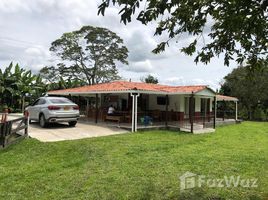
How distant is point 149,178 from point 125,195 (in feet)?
4.53

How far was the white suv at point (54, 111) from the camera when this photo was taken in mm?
16938

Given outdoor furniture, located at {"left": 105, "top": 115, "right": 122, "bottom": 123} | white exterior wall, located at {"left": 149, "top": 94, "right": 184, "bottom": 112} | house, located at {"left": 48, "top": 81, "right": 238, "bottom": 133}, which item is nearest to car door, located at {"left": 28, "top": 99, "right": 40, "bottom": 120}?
house, located at {"left": 48, "top": 81, "right": 238, "bottom": 133}

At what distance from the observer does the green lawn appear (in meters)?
6.45

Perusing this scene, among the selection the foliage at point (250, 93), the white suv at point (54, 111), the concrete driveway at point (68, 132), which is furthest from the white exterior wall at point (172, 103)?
the foliage at point (250, 93)

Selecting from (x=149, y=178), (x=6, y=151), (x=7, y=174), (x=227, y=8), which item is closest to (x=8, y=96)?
(x=6, y=151)

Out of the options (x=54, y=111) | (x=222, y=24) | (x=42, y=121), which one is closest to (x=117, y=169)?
(x=222, y=24)

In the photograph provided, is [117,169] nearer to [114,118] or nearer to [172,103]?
[114,118]

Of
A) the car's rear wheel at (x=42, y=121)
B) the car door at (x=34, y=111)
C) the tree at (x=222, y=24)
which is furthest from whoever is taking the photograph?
the car door at (x=34, y=111)

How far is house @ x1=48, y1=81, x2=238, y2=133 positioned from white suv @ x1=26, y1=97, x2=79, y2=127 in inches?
132

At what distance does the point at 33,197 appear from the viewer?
635 centimetres

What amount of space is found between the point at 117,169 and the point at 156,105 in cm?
1681

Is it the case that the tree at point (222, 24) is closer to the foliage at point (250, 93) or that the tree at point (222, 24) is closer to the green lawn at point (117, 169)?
the green lawn at point (117, 169)

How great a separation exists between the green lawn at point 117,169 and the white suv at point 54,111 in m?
3.94

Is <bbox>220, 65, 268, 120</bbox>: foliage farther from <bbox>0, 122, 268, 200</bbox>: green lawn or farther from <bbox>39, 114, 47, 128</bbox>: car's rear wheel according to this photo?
<bbox>0, 122, 268, 200</bbox>: green lawn
